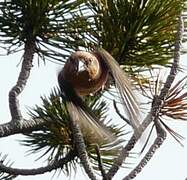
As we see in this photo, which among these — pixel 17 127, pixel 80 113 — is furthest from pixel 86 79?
pixel 17 127

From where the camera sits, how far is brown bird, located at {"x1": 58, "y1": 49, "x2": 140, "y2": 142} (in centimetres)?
82

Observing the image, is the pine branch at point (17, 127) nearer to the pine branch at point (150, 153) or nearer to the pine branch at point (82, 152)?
the pine branch at point (82, 152)

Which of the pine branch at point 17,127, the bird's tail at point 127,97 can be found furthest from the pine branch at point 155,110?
the pine branch at point 17,127

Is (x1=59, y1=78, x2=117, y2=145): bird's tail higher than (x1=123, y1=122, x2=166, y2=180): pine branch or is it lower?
higher

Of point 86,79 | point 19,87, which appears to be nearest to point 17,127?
point 19,87

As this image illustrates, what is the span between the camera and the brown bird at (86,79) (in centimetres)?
82

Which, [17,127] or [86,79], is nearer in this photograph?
[86,79]

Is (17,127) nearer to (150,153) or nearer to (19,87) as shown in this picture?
(19,87)

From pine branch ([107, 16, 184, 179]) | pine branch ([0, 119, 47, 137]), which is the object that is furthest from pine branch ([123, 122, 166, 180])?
pine branch ([0, 119, 47, 137])

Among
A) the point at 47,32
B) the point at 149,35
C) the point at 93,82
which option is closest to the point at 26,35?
the point at 47,32

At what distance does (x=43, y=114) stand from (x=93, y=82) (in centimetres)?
30

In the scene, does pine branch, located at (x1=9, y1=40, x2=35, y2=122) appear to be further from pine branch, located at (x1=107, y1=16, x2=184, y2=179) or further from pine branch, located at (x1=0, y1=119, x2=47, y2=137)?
pine branch, located at (x1=107, y1=16, x2=184, y2=179)

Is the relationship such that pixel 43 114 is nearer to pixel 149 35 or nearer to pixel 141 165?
pixel 149 35

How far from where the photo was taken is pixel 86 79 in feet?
2.73
